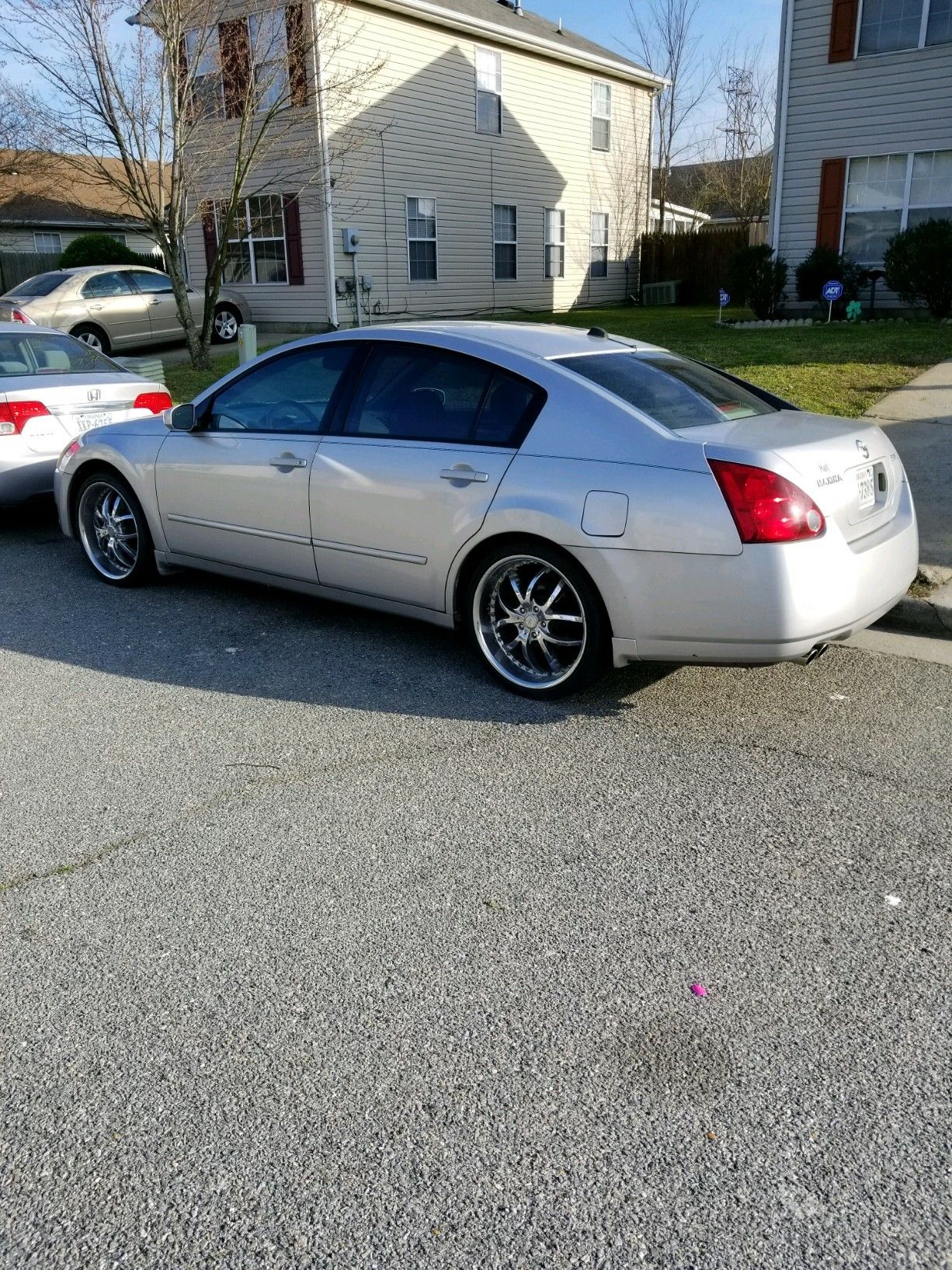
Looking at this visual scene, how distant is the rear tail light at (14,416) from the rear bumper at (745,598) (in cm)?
511

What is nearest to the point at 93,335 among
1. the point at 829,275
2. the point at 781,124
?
the point at 781,124

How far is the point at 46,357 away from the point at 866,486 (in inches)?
260

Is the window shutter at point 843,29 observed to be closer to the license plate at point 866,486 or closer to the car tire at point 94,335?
the car tire at point 94,335

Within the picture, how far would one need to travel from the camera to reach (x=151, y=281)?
64.1 ft

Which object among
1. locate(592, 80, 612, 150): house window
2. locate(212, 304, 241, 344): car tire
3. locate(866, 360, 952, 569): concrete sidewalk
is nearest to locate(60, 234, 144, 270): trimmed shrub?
locate(212, 304, 241, 344): car tire

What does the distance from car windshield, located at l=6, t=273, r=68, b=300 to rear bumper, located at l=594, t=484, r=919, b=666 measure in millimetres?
16367

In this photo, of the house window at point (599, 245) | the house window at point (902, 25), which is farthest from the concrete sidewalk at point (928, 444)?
the house window at point (599, 245)

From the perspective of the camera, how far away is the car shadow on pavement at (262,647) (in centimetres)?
499

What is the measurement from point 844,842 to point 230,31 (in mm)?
16568

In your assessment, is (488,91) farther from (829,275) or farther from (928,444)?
(928,444)

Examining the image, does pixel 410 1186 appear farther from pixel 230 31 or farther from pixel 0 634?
pixel 230 31

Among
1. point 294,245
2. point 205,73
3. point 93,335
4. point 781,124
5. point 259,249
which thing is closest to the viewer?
point 205,73

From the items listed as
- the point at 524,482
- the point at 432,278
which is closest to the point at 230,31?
the point at 432,278

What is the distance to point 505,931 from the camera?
3229mm
